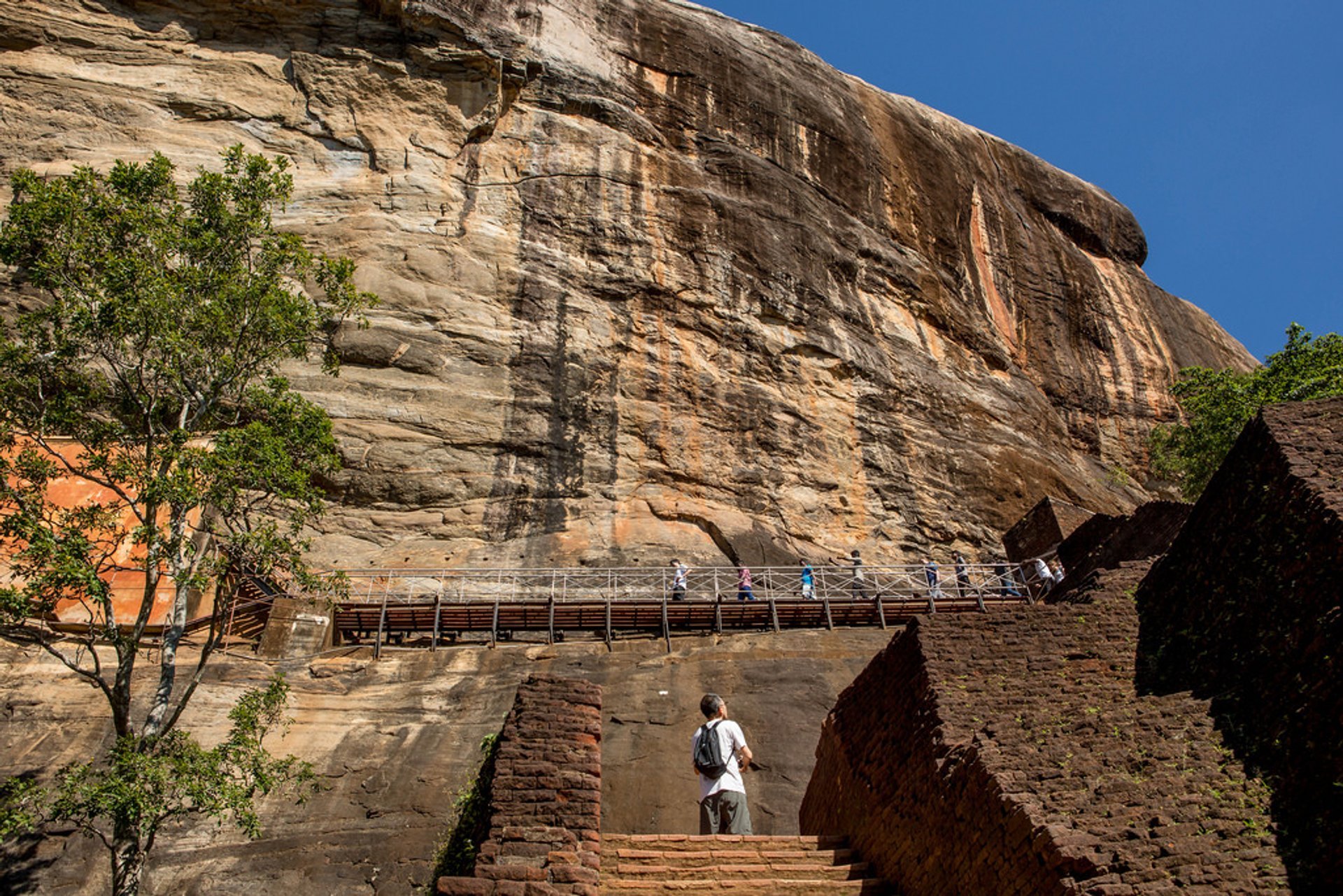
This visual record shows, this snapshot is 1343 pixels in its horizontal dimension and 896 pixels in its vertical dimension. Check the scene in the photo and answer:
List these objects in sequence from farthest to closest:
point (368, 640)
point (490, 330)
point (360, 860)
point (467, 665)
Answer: point (490, 330) → point (368, 640) → point (467, 665) → point (360, 860)

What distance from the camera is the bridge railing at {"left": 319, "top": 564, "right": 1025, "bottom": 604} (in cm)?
1847

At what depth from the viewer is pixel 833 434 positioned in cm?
2473

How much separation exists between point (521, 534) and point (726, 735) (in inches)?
498

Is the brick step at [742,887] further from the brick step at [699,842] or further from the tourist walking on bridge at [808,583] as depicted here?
the tourist walking on bridge at [808,583]

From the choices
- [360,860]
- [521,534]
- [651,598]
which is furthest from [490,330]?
[360,860]

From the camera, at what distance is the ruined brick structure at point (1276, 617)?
5492mm

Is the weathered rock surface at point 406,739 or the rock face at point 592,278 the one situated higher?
the rock face at point 592,278

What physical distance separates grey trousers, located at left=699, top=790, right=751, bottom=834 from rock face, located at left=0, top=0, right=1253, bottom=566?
12.2 meters

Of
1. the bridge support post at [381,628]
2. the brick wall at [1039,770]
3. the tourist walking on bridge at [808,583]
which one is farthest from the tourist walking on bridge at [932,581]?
the brick wall at [1039,770]

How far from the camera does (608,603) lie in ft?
54.9

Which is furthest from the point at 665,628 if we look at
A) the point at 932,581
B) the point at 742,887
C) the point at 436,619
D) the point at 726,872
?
the point at 742,887

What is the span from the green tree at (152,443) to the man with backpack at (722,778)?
4178 millimetres

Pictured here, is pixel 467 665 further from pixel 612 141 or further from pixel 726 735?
pixel 612 141

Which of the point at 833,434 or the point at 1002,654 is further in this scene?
the point at 833,434
